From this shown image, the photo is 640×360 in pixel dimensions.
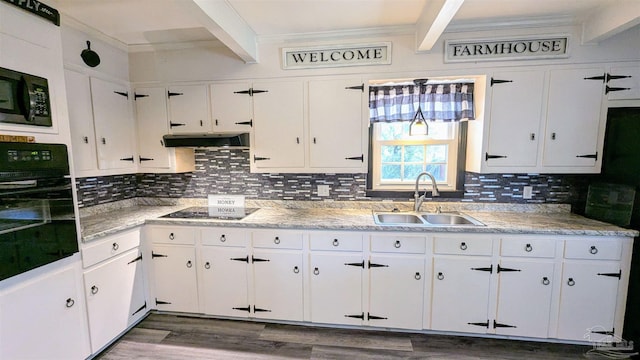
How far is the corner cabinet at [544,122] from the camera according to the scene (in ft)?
6.88

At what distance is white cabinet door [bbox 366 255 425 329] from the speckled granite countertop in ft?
0.88

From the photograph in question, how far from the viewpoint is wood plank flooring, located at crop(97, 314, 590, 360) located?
1950mm

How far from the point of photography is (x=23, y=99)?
4.71 ft

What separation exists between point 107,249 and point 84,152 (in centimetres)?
82

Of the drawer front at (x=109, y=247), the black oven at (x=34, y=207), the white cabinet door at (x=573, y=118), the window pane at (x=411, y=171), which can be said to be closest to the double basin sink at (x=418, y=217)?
the window pane at (x=411, y=171)

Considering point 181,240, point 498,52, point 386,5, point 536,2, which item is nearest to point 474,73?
point 498,52

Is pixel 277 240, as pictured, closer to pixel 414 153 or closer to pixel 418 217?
pixel 418 217

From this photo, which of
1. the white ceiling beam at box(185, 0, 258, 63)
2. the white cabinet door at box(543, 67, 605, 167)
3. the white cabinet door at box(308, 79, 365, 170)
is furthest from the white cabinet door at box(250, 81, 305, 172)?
the white cabinet door at box(543, 67, 605, 167)

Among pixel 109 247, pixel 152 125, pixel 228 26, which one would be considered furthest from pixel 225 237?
pixel 228 26

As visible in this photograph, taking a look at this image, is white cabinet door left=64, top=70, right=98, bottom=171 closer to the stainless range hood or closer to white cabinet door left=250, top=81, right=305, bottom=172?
the stainless range hood

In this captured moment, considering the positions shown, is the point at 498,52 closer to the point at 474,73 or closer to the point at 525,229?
the point at 474,73

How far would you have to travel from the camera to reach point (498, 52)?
2.14 m

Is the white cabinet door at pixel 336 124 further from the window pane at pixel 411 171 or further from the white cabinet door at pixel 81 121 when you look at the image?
the white cabinet door at pixel 81 121

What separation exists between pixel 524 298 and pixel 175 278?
110 inches
